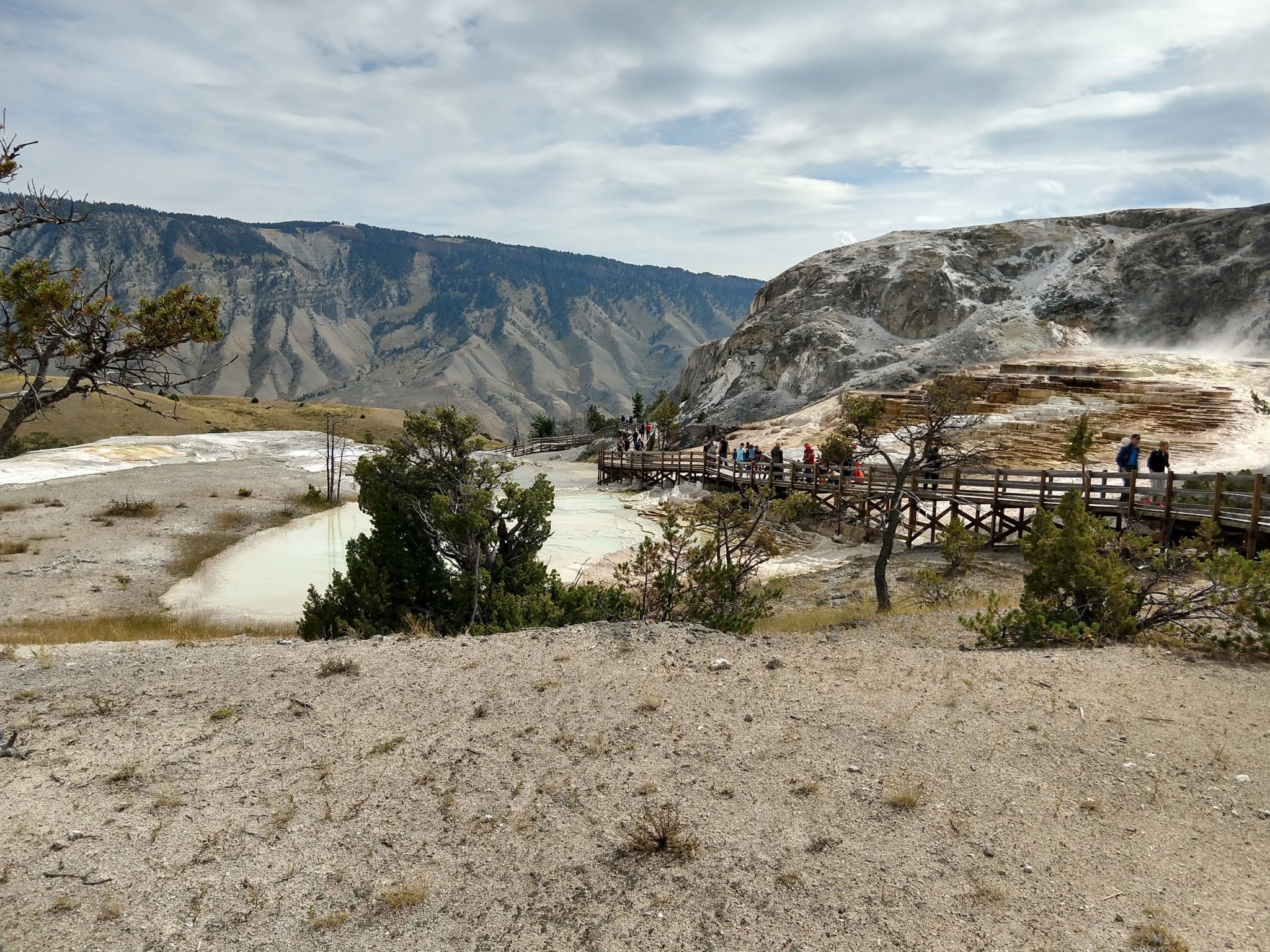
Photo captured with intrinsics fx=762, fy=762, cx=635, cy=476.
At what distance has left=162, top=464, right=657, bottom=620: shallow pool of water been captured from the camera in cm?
1727

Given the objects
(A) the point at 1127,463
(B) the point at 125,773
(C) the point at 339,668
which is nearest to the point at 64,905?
(B) the point at 125,773

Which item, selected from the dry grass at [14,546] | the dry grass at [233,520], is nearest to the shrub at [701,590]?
the dry grass at [14,546]

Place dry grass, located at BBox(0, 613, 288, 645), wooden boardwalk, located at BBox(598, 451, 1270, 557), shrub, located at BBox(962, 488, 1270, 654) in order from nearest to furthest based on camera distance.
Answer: shrub, located at BBox(962, 488, 1270, 654) → dry grass, located at BBox(0, 613, 288, 645) → wooden boardwalk, located at BBox(598, 451, 1270, 557)

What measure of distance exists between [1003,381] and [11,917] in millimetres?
43649

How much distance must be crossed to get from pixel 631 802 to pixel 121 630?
11577mm

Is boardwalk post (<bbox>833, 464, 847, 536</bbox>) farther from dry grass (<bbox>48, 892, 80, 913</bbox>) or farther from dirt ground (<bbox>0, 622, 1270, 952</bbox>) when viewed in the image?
dry grass (<bbox>48, 892, 80, 913</bbox>)

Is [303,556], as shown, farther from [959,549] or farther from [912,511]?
[912,511]

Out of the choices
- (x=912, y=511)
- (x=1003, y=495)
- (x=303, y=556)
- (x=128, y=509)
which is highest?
(x=1003, y=495)

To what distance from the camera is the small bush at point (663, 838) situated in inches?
Result: 199

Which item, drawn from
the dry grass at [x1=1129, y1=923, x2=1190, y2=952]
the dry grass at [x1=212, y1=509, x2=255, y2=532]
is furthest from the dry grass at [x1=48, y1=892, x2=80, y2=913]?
the dry grass at [x1=212, y1=509, x2=255, y2=532]

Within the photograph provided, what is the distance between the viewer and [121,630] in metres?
13.2

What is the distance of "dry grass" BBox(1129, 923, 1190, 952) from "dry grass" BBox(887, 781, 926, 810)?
1500mm

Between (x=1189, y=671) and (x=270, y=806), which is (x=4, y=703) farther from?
(x=1189, y=671)

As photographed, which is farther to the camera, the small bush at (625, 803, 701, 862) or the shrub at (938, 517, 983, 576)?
the shrub at (938, 517, 983, 576)
